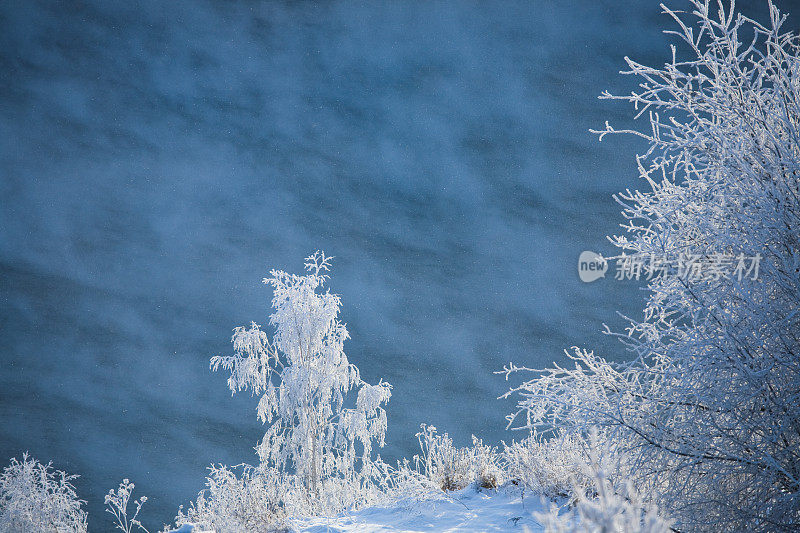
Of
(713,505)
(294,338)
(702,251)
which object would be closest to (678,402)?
(713,505)

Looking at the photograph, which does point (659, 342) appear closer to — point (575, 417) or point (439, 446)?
point (575, 417)

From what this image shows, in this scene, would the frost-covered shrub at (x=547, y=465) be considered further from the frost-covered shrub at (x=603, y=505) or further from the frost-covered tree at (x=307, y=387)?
the frost-covered tree at (x=307, y=387)

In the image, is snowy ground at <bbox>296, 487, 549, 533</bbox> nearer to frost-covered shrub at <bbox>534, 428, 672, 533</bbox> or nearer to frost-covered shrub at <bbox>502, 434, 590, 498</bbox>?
frost-covered shrub at <bbox>502, 434, 590, 498</bbox>

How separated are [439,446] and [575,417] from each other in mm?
3655

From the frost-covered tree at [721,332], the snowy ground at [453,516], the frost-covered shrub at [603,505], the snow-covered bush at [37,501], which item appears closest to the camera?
the frost-covered shrub at [603,505]

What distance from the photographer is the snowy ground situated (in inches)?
230

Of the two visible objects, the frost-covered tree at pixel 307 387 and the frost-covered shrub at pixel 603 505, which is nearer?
the frost-covered shrub at pixel 603 505

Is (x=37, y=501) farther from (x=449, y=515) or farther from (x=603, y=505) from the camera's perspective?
(x=603, y=505)

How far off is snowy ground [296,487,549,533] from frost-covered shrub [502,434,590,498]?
0.55 feet

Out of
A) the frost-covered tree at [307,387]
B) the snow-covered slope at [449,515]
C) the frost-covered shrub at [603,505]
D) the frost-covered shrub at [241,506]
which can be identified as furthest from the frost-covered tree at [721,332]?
the frost-covered tree at [307,387]

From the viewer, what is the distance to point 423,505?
263 inches

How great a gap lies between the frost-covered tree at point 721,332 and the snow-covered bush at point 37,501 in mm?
12727

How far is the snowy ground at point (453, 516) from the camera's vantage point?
5.85 meters

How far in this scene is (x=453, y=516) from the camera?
626 centimetres
